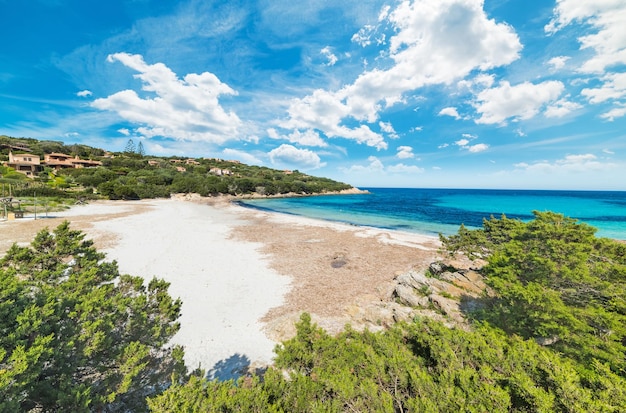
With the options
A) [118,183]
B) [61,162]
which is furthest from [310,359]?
[61,162]

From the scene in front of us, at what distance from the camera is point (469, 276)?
36.6ft

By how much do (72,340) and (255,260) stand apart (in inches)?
475

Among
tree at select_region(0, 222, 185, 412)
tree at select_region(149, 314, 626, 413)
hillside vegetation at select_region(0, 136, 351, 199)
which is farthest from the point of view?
hillside vegetation at select_region(0, 136, 351, 199)

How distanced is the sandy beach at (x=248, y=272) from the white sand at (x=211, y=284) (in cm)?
4

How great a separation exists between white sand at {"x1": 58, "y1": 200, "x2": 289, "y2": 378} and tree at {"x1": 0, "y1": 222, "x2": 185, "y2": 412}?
3.75 feet

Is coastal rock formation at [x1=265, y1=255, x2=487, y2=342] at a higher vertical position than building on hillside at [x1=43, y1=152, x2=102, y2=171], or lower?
lower

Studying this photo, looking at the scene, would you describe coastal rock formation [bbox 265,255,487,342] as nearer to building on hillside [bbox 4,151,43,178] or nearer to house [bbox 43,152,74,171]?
building on hillside [bbox 4,151,43,178]

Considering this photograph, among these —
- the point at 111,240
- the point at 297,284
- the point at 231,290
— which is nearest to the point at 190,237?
the point at 111,240

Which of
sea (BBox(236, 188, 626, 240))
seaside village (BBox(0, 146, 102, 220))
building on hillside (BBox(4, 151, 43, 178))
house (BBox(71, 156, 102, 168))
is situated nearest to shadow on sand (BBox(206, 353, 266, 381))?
sea (BBox(236, 188, 626, 240))

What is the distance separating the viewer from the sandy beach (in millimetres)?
7844

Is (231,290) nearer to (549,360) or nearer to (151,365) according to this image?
(151,365)

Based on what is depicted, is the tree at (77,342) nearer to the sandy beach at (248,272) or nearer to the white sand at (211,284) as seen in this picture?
the white sand at (211,284)

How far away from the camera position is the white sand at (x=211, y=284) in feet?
23.6

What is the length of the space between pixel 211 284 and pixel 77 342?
845 centimetres
